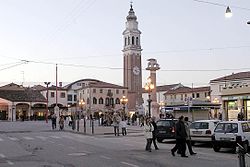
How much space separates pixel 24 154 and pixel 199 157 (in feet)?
24.6

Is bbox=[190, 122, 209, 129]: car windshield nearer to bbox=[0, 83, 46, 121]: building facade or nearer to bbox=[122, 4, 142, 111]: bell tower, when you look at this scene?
bbox=[0, 83, 46, 121]: building facade

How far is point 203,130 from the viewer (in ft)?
71.4

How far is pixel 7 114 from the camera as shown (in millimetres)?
86500

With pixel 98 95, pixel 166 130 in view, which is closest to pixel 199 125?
pixel 166 130

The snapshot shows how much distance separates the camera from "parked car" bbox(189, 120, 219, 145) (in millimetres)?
21516

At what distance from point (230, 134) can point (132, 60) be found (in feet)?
304

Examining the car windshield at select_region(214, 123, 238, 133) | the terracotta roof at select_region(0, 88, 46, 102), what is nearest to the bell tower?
the terracotta roof at select_region(0, 88, 46, 102)

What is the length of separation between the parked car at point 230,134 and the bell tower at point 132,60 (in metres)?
91.1

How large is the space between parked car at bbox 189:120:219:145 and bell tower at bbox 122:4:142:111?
87.8m

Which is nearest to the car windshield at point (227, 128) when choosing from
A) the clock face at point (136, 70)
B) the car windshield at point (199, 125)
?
the car windshield at point (199, 125)

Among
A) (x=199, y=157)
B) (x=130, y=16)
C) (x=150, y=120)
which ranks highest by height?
(x=130, y=16)

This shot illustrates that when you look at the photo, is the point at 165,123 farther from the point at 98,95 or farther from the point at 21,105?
the point at 98,95

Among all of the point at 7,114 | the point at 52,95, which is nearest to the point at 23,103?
the point at 7,114

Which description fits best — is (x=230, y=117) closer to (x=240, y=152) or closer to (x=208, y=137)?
(x=208, y=137)
